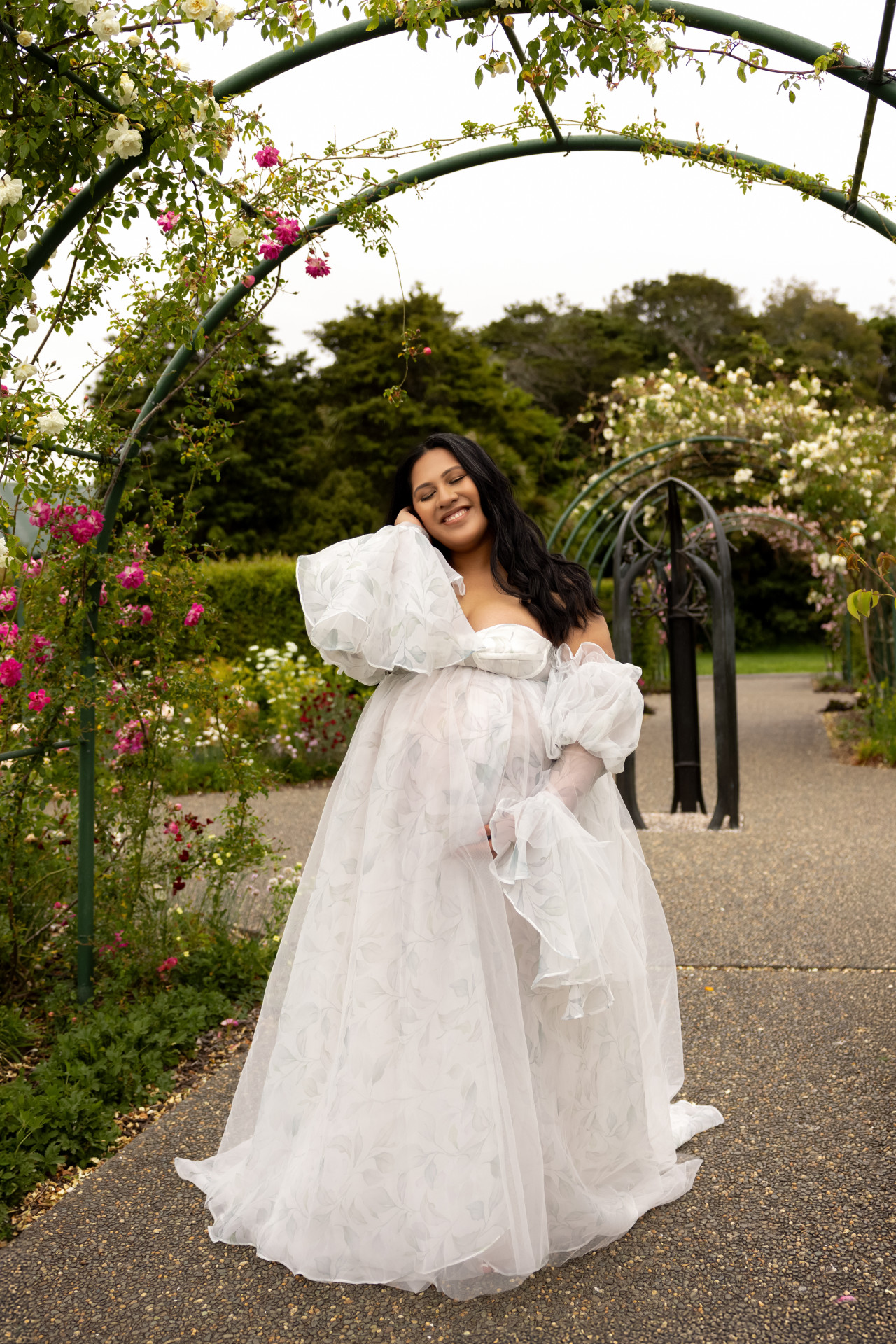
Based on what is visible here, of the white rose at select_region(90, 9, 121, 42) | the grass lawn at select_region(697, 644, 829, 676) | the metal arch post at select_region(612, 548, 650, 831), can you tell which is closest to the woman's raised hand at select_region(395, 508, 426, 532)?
the white rose at select_region(90, 9, 121, 42)

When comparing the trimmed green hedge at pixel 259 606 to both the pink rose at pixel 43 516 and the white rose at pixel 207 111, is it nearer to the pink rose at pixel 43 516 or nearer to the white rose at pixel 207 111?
the pink rose at pixel 43 516

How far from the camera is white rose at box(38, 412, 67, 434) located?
2477 millimetres

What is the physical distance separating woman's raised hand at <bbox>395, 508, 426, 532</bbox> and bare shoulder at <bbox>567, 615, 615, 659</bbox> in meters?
0.41

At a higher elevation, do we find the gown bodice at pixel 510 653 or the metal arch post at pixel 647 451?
the metal arch post at pixel 647 451

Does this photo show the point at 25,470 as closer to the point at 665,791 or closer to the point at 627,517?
the point at 627,517

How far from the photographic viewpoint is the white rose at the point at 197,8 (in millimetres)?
2336

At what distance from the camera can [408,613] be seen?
82.9 inches

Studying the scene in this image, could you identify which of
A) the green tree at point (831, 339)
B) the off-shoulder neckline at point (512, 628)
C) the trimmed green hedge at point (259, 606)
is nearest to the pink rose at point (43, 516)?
the off-shoulder neckline at point (512, 628)

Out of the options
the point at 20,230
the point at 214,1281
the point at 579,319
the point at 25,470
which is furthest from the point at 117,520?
the point at 579,319

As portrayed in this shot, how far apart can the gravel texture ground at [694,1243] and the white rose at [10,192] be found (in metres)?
2.25

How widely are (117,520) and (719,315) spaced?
1227 inches

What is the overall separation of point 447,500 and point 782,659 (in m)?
23.8

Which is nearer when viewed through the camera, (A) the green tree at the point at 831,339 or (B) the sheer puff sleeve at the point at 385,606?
(B) the sheer puff sleeve at the point at 385,606

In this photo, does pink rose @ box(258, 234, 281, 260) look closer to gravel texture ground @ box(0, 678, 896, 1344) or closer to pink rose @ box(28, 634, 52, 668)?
pink rose @ box(28, 634, 52, 668)
